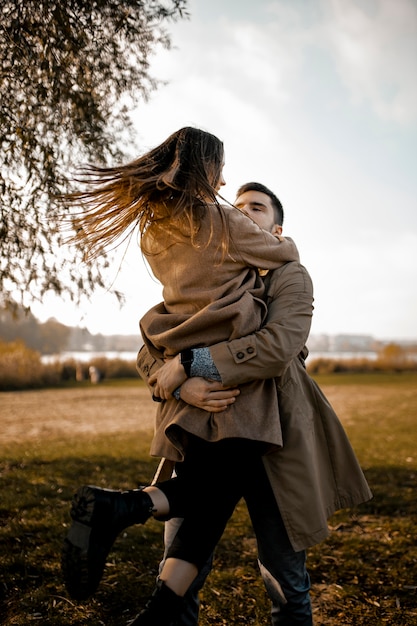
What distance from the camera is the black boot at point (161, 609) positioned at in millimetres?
1807

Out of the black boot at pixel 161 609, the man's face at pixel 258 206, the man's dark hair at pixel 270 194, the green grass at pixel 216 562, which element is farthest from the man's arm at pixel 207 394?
the green grass at pixel 216 562

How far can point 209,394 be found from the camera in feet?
7.02

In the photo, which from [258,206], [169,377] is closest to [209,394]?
[169,377]

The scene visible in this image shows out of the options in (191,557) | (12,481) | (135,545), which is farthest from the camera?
(12,481)

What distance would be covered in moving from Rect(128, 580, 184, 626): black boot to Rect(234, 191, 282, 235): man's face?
1885 mm

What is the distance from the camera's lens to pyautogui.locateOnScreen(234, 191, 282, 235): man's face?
2.86 metres

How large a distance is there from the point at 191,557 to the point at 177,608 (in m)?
0.18

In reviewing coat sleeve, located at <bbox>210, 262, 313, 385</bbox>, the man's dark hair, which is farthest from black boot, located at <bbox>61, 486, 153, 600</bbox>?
the man's dark hair

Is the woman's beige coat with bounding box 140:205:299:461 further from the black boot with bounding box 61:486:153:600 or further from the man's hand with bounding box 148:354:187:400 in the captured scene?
the black boot with bounding box 61:486:153:600

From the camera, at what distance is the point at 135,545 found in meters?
4.52

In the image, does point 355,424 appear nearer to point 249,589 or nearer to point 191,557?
point 249,589

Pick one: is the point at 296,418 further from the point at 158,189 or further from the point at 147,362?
the point at 158,189

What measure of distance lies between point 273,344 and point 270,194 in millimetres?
1127

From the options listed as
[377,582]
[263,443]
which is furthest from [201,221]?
[377,582]
